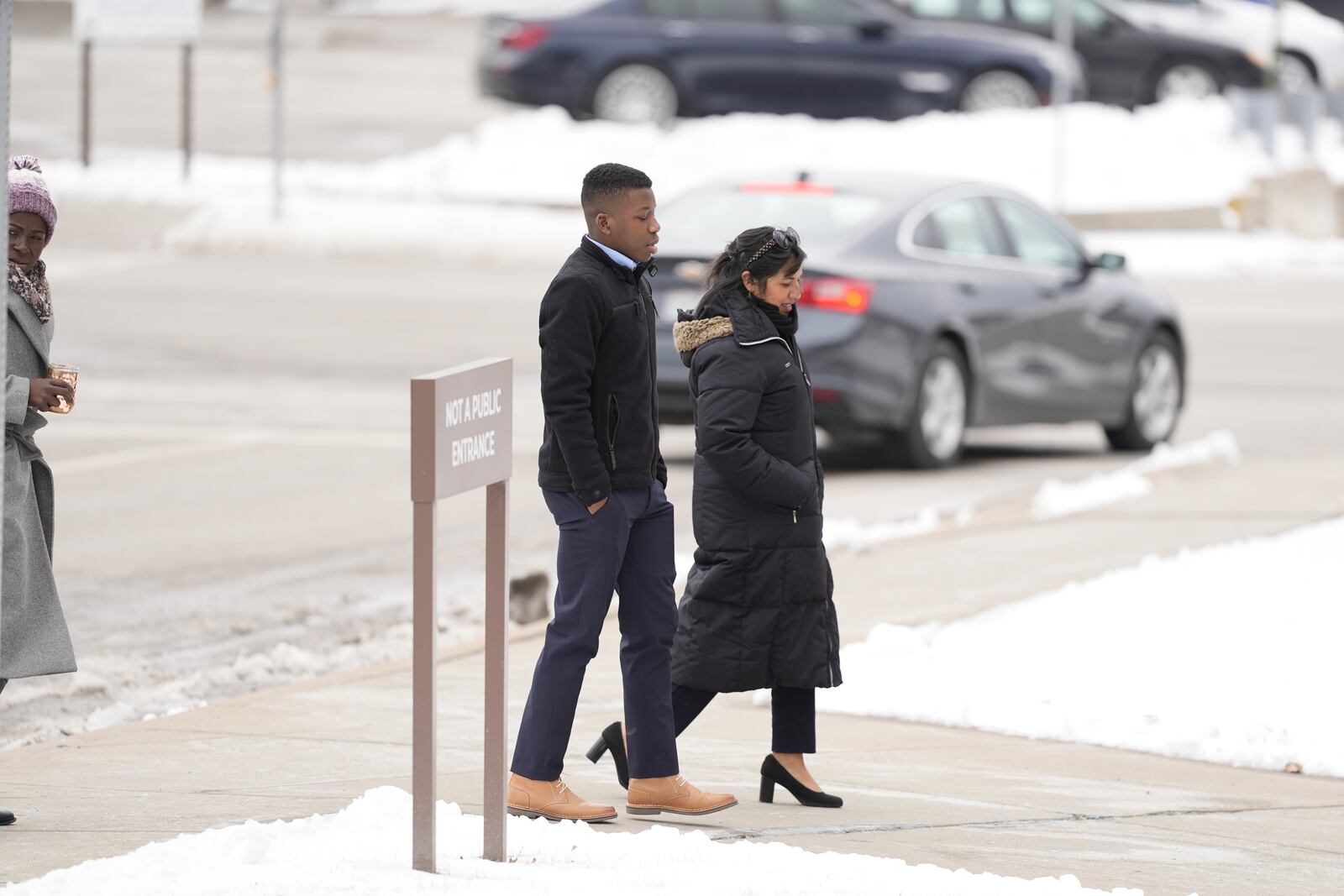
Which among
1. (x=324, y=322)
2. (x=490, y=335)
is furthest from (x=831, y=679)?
(x=324, y=322)

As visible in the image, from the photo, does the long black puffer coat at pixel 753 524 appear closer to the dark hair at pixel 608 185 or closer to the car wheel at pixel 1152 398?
the dark hair at pixel 608 185

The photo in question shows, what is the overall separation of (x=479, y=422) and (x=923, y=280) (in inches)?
322

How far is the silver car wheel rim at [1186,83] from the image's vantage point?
2966 centimetres

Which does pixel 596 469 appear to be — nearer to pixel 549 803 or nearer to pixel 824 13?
pixel 549 803

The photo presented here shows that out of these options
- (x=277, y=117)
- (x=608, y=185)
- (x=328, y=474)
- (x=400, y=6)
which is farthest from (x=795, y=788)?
(x=400, y=6)

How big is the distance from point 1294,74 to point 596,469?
27683mm

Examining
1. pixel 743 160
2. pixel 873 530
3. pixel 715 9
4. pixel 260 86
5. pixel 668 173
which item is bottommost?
pixel 873 530

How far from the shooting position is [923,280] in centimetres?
1309

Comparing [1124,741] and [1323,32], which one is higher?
[1323,32]

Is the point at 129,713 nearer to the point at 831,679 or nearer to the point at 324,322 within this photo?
the point at 831,679

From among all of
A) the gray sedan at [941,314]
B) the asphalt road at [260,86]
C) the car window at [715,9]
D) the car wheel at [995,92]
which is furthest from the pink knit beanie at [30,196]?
the car wheel at [995,92]

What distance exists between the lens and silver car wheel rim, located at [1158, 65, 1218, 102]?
2966 cm

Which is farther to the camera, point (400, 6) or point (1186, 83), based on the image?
point (400, 6)

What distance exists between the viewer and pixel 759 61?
27266mm
